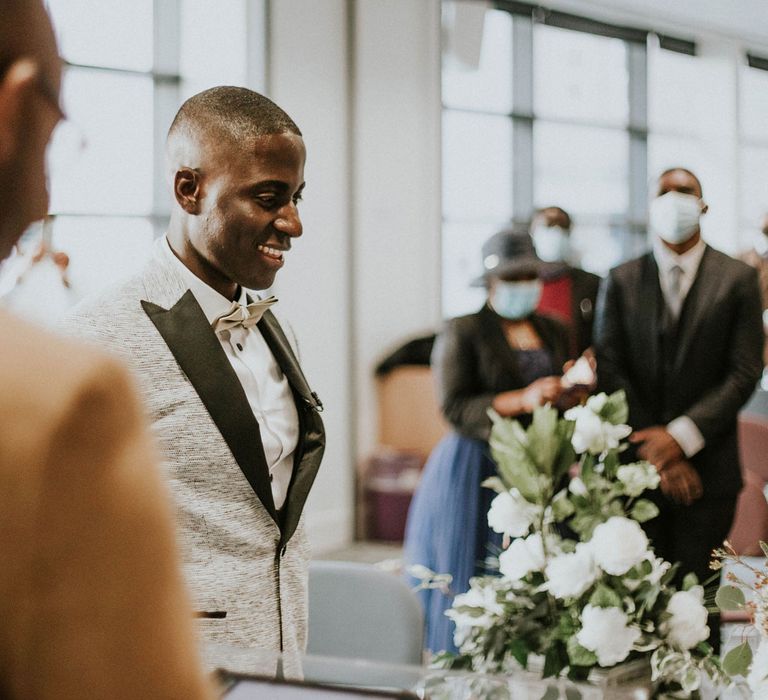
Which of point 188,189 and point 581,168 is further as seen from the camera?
point 581,168

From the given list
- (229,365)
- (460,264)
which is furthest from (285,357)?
(460,264)

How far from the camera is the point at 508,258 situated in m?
3.53

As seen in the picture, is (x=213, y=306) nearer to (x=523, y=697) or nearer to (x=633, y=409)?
(x=523, y=697)

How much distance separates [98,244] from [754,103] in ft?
24.0

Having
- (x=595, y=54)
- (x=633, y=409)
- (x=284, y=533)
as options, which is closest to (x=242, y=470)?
(x=284, y=533)

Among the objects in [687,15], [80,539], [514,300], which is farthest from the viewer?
[687,15]

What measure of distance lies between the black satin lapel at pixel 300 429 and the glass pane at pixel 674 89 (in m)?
8.33

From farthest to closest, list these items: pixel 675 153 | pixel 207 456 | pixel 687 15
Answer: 1. pixel 675 153
2. pixel 687 15
3. pixel 207 456

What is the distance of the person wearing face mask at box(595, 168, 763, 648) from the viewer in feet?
8.72

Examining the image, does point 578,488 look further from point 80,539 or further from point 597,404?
point 80,539

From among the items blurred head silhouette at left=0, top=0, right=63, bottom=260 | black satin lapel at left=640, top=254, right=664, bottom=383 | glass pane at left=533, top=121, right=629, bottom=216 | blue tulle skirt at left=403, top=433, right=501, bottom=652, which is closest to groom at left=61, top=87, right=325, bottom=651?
blurred head silhouette at left=0, top=0, right=63, bottom=260

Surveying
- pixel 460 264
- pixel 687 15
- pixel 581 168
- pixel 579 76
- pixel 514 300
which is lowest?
pixel 514 300

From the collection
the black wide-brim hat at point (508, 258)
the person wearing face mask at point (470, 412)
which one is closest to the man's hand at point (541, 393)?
the person wearing face mask at point (470, 412)

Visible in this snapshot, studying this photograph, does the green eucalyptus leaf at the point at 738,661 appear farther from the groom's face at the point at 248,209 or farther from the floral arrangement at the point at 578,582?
the groom's face at the point at 248,209
